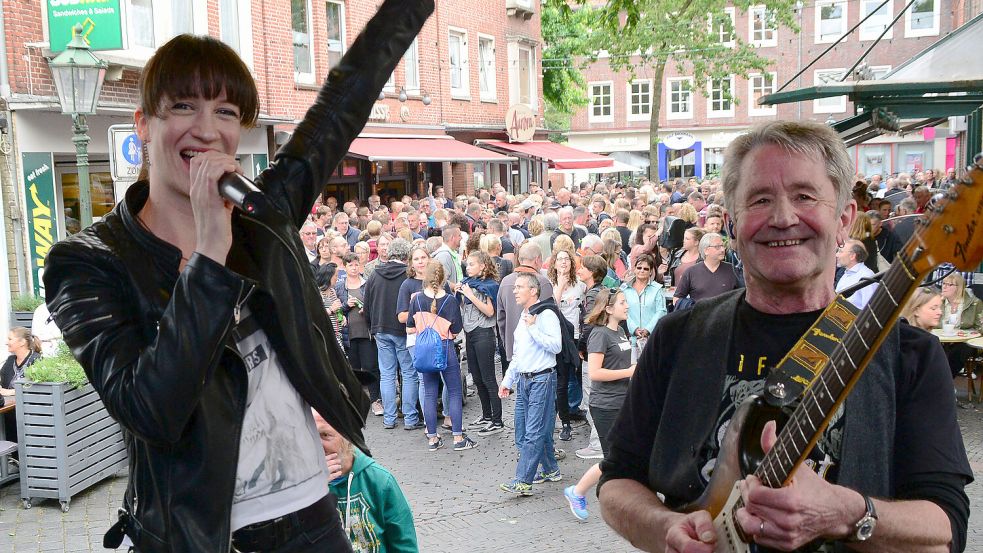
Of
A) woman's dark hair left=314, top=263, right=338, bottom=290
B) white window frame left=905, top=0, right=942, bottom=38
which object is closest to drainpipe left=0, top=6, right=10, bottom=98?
woman's dark hair left=314, top=263, right=338, bottom=290

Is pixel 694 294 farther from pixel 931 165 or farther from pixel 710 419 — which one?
pixel 931 165

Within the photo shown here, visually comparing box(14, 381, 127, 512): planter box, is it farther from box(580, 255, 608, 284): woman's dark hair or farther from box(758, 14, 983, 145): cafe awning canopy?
box(758, 14, 983, 145): cafe awning canopy

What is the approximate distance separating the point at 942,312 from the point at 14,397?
30.4ft

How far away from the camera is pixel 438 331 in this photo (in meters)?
9.34

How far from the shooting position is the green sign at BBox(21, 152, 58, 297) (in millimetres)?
13336

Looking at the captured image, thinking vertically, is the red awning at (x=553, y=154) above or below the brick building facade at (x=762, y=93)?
below

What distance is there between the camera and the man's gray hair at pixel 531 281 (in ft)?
28.0

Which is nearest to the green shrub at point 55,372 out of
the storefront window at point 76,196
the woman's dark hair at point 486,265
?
the woman's dark hair at point 486,265

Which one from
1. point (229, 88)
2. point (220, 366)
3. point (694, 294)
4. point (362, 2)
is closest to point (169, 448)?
point (220, 366)

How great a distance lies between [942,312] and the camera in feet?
33.7

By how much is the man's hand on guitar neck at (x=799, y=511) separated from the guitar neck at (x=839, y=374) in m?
0.04

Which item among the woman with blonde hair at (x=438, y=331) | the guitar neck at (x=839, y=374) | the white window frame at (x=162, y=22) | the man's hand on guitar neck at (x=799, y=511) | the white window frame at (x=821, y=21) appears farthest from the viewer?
the white window frame at (x=821, y=21)

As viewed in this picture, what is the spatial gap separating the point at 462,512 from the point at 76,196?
9.80m

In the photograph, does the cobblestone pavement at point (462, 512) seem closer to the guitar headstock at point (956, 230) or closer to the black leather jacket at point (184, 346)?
the black leather jacket at point (184, 346)
